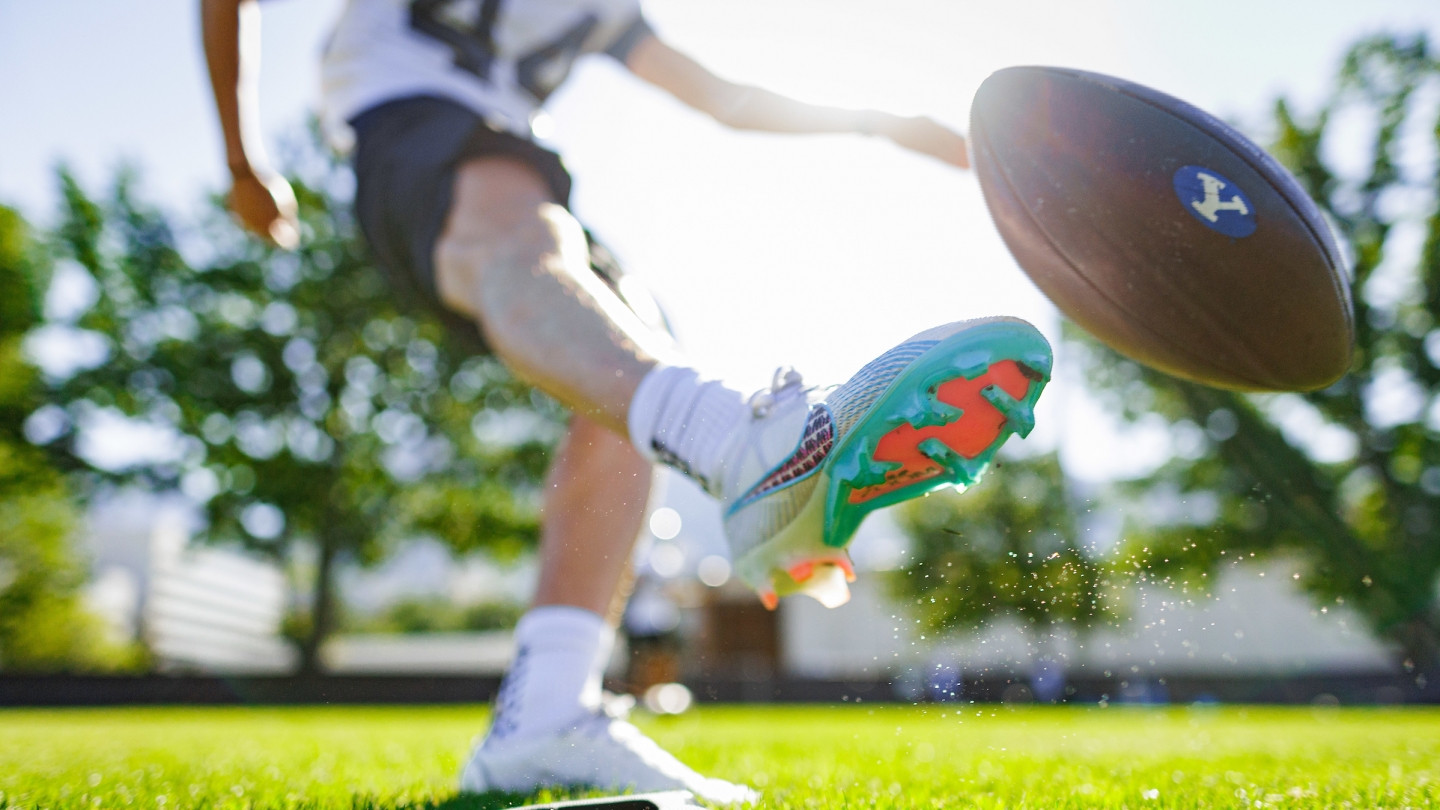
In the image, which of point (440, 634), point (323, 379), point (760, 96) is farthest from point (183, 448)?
point (440, 634)

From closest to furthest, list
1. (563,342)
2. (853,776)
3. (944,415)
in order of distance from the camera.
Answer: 1. (944,415)
2. (563,342)
3. (853,776)

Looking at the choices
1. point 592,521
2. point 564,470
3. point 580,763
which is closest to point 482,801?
point 580,763

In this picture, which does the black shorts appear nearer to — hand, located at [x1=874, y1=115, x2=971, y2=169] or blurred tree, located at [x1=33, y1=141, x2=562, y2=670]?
hand, located at [x1=874, y1=115, x2=971, y2=169]

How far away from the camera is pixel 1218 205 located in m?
1.57

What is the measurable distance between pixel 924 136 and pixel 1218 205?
1.81ft

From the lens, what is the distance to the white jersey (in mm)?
1741

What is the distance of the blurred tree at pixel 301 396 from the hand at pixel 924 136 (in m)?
17.0

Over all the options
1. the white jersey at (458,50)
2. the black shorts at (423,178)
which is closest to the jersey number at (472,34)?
the white jersey at (458,50)

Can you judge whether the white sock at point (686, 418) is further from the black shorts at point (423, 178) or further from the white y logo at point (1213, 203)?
the white y logo at point (1213, 203)

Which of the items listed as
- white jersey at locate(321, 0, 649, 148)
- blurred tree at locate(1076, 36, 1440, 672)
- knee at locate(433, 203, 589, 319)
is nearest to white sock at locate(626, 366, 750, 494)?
knee at locate(433, 203, 589, 319)

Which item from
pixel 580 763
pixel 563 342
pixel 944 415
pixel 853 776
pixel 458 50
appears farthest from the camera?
pixel 853 776

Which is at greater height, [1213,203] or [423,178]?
[1213,203]

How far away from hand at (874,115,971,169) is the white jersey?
617 millimetres

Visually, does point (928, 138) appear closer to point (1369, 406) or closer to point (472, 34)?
point (472, 34)
